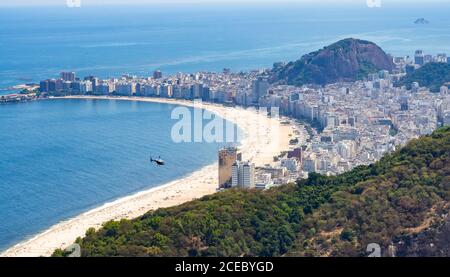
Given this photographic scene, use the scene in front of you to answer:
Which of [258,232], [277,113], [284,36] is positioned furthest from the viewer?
[284,36]

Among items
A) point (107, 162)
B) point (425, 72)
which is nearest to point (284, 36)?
point (425, 72)

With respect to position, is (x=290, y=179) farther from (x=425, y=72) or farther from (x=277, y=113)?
(x=425, y=72)

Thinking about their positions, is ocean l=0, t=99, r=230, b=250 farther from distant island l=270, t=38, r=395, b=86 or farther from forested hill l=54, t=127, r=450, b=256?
distant island l=270, t=38, r=395, b=86

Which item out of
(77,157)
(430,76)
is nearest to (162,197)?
(77,157)

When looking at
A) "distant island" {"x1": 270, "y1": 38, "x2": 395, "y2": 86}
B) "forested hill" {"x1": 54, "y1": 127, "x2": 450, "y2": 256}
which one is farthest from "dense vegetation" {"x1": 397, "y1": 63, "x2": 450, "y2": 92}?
"forested hill" {"x1": 54, "y1": 127, "x2": 450, "y2": 256}

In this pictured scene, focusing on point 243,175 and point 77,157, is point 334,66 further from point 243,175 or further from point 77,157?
point 243,175
